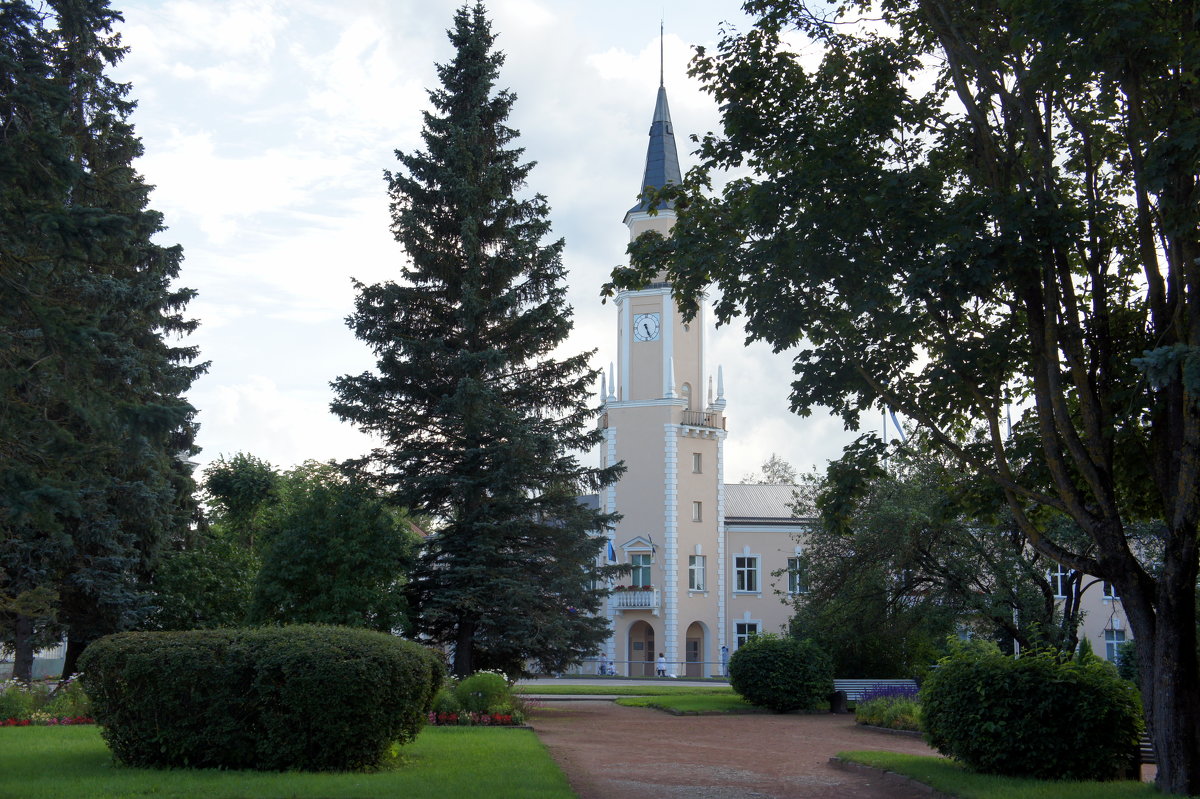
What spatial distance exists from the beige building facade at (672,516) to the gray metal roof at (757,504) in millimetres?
165

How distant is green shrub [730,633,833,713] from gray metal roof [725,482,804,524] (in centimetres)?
3259

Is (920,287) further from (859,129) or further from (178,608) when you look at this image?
(178,608)

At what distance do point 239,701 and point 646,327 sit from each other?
159 feet

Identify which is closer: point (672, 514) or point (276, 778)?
point (276, 778)

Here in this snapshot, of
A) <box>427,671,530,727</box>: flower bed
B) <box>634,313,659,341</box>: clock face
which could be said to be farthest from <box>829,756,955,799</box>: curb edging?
<box>634,313,659,341</box>: clock face

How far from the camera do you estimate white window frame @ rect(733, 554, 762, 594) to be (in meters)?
59.6

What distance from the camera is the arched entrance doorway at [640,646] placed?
5809cm

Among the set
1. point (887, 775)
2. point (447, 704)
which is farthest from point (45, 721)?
point (887, 775)

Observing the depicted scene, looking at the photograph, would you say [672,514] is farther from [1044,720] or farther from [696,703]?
[1044,720]

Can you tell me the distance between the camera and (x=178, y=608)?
94.0 ft

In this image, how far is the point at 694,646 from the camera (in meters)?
58.6

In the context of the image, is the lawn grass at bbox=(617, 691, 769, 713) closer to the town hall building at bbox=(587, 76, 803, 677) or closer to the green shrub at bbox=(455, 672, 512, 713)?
the green shrub at bbox=(455, 672, 512, 713)

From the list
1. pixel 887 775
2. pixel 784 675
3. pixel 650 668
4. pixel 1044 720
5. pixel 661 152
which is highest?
pixel 661 152

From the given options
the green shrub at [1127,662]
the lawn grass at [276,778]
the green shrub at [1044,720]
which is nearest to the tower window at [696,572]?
the green shrub at [1127,662]
